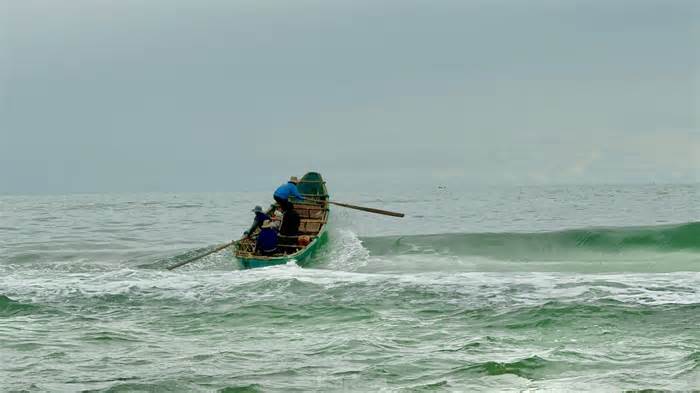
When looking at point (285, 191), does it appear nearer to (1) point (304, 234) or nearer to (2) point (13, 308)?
(1) point (304, 234)

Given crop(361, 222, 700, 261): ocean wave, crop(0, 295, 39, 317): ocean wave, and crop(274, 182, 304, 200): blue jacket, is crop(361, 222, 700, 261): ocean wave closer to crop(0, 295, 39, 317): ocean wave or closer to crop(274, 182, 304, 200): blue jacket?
crop(274, 182, 304, 200): blue jacket

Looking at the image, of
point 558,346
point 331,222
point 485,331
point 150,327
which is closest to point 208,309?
point 150,327

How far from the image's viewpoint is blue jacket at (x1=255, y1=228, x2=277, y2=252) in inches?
688

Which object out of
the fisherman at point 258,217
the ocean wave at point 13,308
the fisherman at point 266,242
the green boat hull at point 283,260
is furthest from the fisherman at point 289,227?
the ocean wave at point 13,308

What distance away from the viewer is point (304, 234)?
20266 millimetres

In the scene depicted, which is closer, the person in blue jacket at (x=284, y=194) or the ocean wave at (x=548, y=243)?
the person in blue jacket at (x=284, y=194)

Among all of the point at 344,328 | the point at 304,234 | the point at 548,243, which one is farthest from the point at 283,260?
the point at 548,243

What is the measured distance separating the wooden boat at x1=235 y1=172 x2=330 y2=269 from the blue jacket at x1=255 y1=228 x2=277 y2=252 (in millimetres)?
197

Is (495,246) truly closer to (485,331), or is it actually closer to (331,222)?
(331,222)

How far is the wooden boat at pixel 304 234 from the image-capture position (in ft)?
56.0

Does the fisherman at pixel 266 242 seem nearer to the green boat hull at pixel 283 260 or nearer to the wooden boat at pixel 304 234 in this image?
the wooden boat at pixel 304 234

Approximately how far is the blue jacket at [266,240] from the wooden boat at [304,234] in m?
0.20

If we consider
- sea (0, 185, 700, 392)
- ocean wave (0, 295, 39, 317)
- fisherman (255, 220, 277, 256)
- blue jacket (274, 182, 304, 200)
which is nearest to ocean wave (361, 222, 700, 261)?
sea (0, 185, 700, 392)

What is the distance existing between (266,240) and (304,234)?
9.43ft
